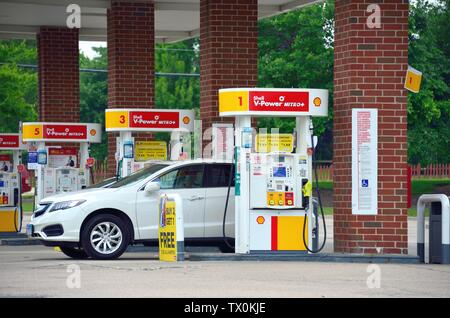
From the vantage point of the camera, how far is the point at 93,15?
105ft

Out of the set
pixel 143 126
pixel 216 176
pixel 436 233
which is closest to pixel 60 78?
pixel 143 126

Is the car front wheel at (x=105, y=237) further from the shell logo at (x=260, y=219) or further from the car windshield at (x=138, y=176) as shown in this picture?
the shell logo at (x=260, y=219)

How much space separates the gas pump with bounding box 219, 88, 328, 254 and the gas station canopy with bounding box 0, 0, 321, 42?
942cm

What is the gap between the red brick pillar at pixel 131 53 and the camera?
2820 cm

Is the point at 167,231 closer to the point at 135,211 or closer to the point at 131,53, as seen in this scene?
the point at 135,211

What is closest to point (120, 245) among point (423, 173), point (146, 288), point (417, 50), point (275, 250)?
point (275, 250)

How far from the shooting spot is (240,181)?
1953 cm

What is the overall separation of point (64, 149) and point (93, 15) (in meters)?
5.70

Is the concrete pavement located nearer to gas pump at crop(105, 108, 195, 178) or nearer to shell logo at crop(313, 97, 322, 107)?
shell logo at crop(313, 97, 322, 107)

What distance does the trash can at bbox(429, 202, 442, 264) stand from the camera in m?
19.7

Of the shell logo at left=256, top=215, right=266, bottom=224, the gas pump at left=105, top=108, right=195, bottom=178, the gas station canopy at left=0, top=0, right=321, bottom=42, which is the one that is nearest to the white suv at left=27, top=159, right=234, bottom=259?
the shell logo at left=256, top=215, right=266, bottom=224

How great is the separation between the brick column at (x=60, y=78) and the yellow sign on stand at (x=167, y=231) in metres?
13.3

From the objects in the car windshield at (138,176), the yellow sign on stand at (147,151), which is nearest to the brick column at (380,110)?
the car windshield at (138,176)

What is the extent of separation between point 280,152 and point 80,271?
13.6ft
